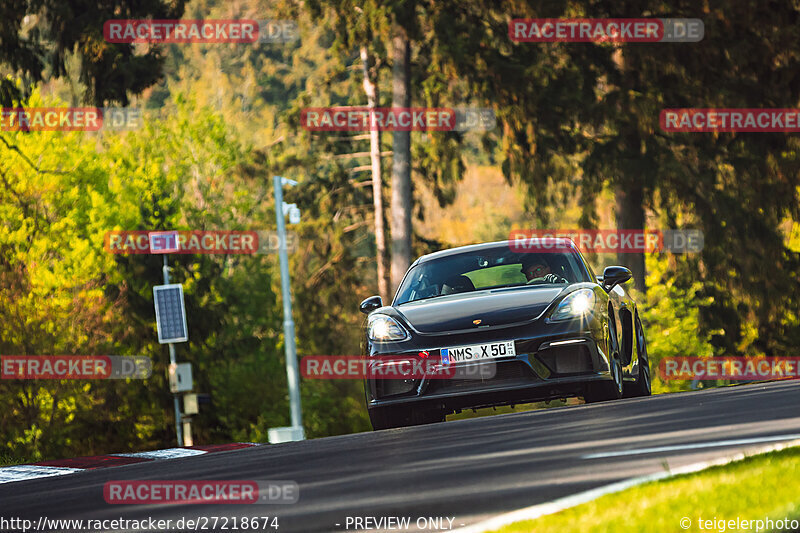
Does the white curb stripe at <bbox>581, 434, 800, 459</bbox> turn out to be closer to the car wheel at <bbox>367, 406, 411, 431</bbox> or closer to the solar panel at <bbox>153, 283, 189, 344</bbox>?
the car wheel at <bbox>367, 406, 411, 431</bbox>

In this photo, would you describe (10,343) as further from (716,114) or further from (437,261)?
(437,261)

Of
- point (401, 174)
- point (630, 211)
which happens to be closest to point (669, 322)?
point (630, 211)

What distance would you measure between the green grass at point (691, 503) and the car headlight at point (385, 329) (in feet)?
15.9

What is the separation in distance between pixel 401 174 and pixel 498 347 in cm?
2636

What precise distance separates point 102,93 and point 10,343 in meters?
7.48

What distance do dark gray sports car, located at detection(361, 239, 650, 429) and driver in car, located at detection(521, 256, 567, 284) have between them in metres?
0.20

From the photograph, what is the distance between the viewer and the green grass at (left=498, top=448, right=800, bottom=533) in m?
4.77

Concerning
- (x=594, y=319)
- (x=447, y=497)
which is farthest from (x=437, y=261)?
(x=447, y=497)

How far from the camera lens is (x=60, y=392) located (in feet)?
122

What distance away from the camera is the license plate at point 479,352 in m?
10.2

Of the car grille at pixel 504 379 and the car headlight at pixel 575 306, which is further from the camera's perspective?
the car headlight at pixel 575 306

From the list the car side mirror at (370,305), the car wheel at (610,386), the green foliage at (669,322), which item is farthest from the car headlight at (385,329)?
the green foliage at (669,322)

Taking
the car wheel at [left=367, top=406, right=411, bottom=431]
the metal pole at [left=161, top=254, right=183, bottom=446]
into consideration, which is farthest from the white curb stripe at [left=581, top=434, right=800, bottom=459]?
the metal pole at [left=161, top=254, right=183, bottom=446]

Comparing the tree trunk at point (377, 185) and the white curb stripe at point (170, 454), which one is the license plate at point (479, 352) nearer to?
the white curb stripe at point (170, 454)
